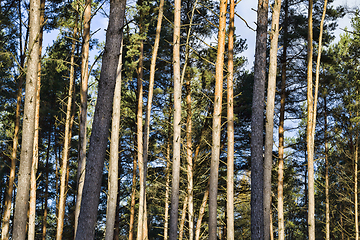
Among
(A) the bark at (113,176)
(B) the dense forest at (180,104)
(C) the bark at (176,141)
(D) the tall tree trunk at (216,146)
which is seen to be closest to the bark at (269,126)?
Answer: (B) the dense forest at (180,104)

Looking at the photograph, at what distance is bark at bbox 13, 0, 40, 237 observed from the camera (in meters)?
4.99

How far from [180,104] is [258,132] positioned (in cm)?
232

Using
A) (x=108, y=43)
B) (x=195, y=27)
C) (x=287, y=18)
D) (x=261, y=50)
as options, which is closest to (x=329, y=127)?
(x=287, y=18)

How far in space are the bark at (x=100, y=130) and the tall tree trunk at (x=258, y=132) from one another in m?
3.39

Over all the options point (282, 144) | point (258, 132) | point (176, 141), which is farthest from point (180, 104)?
point (282, 144)

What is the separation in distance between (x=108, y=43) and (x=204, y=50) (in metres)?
9.22

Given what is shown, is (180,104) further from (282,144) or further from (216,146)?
(282,144)

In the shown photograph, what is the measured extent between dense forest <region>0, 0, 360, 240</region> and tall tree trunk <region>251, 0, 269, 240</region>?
24 mm

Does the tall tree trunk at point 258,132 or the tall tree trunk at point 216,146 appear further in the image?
the tall tree trunk at point 216,146

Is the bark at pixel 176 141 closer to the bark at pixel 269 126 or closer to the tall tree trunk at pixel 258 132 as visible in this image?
the tall tree trunk at pixel 258 132

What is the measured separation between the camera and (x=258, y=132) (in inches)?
257

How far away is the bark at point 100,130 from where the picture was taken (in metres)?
4.10

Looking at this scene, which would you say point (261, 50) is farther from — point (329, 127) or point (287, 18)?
point (329, 127)

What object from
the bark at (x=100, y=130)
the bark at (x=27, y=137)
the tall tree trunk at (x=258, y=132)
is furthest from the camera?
the tall tree trunk at (x=258, y=132)
